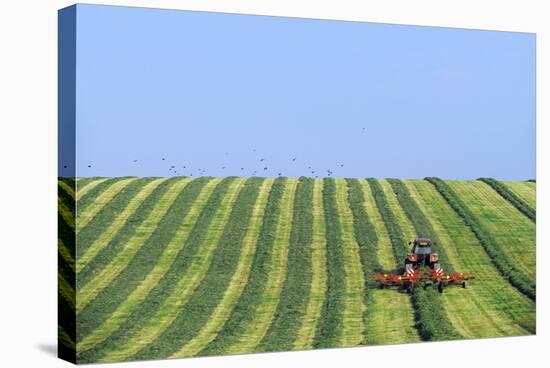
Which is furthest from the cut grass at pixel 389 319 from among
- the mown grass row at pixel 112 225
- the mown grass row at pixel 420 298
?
the mown grass row at pixel 112 225

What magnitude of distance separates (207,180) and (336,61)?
3.07 metres

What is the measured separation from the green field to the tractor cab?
0.18 metres

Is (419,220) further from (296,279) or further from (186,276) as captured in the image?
(186,276)

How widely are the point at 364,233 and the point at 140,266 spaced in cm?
416

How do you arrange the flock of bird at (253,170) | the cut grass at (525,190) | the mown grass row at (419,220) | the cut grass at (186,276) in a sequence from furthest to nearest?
the cut grass at (525,190) < the mown grass row at (419,220) < the flock of bird at (253,170) < the cut grass at (186,276)

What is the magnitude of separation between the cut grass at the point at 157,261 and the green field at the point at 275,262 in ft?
0.07

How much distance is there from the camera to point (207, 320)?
20.4m

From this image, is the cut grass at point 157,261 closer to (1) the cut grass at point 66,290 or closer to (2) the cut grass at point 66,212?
(1) the cut grass at point 66,290

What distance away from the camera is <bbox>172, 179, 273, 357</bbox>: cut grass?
796 inches

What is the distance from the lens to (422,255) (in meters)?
22.4

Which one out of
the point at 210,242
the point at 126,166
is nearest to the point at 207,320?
→ the point at 210,242

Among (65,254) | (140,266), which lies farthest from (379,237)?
(65,254)

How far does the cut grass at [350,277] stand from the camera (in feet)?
70.3

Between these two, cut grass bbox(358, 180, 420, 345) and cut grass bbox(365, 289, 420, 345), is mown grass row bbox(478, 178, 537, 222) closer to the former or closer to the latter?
cut grass bbox(358, 180, 420, 345)
